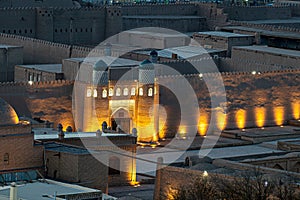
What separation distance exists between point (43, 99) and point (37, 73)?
13.1 ft

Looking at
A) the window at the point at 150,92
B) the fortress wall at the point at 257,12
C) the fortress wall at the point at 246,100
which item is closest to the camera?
the window at the point at 150,92

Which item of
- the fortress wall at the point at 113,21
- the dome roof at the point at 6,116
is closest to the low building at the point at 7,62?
the fortress wall at the point at 113,21

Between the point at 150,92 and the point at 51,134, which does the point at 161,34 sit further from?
the point at 51,134

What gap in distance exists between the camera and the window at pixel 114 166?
45.6 metres

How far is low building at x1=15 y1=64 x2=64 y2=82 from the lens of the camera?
56031 millimetres

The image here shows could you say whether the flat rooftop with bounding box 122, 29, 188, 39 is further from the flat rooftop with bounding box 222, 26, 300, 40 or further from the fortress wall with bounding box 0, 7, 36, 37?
the fortress wall with bounding box 0, 7, 36, 37

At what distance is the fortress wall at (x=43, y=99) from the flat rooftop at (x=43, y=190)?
10648 millimetres

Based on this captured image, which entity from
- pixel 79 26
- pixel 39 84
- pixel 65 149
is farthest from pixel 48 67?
pixel 65 149

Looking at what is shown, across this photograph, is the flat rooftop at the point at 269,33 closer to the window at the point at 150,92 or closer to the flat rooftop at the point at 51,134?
the window at the point at 150,92

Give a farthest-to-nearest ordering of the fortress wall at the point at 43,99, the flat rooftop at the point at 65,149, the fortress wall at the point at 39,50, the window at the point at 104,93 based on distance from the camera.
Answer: the fortress wall at the point at 39,50
the window at the point at 104,93
the fortress wall at the point at 43,99
the flat rooftop at the point at 65,149

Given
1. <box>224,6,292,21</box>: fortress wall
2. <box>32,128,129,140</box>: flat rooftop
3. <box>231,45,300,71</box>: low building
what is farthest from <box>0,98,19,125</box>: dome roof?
<box>224,6,292,21</box>: fortress wall

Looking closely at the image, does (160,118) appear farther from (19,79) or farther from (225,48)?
(225,48)

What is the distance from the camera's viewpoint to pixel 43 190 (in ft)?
131

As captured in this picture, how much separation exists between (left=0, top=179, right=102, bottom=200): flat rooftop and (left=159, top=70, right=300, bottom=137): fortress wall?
13356 millimetres
